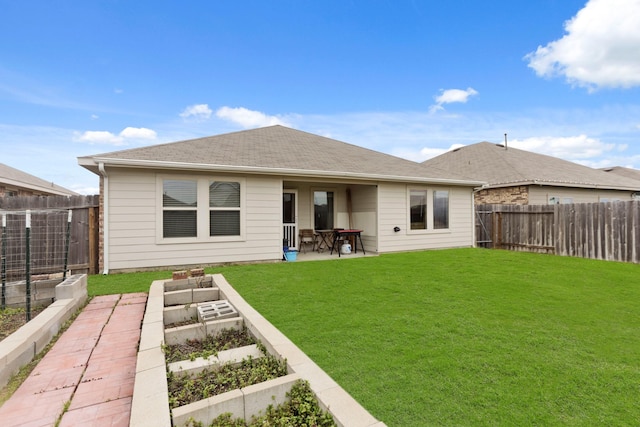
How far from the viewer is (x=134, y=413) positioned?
5.29 feet

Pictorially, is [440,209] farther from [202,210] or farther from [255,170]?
[202,210]

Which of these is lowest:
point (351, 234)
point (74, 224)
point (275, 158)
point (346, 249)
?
point (346, 249)

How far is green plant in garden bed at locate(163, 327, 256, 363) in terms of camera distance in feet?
8.46

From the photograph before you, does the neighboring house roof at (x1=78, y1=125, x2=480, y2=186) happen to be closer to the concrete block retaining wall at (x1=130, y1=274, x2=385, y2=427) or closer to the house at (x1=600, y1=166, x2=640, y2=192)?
the concrete block retaining wall at (x1=130, y1=274, x2=385, y2=427)

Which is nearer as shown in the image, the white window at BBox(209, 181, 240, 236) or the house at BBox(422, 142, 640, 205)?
the white window at BBox(209, 181, 240, 236)

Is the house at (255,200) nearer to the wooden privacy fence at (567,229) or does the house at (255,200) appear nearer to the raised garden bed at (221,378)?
the wooden privacy fence at (567,229)

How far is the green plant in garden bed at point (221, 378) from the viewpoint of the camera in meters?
1.99

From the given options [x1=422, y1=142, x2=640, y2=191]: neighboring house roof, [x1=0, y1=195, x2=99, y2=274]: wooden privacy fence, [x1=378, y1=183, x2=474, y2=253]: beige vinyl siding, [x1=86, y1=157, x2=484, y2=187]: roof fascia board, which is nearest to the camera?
[x1=86, y1=157, x2=484, y2=187]: roof fascia board

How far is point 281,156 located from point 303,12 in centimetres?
597

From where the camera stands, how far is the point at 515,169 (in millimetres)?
13484

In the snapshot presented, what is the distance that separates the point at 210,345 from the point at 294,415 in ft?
4.60

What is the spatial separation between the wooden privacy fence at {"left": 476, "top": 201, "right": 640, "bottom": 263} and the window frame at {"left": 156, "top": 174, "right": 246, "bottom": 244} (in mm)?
9166

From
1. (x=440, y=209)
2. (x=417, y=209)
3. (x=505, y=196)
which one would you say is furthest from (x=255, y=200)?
(x=505, y=196)

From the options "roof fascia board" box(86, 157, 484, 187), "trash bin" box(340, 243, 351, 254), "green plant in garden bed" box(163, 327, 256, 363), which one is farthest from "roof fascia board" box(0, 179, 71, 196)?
"green plant in garden bed" box(163, 327, 256, 363)
